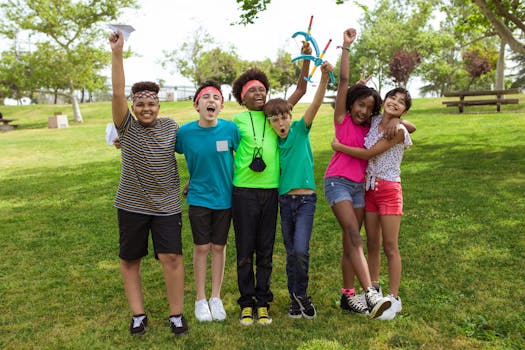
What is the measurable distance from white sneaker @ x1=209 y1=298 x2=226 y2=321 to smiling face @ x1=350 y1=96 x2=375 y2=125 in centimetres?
187

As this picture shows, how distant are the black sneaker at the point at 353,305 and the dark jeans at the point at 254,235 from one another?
62cm

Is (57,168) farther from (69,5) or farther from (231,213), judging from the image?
(69,5)

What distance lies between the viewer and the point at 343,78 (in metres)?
3.87

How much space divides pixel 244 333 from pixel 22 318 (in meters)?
1.97

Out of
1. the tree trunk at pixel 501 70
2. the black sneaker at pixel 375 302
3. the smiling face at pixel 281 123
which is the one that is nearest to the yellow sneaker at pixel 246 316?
the black sneaker at pixel 375 302

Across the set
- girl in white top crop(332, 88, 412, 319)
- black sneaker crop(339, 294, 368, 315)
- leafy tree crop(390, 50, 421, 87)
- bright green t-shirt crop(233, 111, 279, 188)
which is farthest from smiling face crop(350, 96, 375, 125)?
leafy tree crop(390, 50, 421, 87)

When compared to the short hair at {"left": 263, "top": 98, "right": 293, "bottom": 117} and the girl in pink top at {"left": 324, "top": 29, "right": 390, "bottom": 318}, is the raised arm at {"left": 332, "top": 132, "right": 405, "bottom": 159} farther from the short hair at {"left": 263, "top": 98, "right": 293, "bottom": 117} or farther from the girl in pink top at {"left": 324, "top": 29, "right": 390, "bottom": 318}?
the short hair at {"left": 263, "top": 98, "right": 293, "bottom": 117}

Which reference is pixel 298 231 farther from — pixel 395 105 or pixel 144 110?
pixel 144 110

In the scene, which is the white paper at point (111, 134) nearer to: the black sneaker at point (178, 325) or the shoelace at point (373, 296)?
the black sneaker at point (178, 325)

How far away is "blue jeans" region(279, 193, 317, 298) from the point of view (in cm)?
382

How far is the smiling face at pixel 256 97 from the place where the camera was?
4.02 m

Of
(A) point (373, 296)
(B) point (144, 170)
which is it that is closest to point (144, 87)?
(B) point (144, 170)

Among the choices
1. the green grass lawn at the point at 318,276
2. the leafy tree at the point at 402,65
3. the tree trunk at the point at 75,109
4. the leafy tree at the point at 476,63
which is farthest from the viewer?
the leafy tree at the point at 476,63

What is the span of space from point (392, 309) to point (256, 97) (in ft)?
6.62
